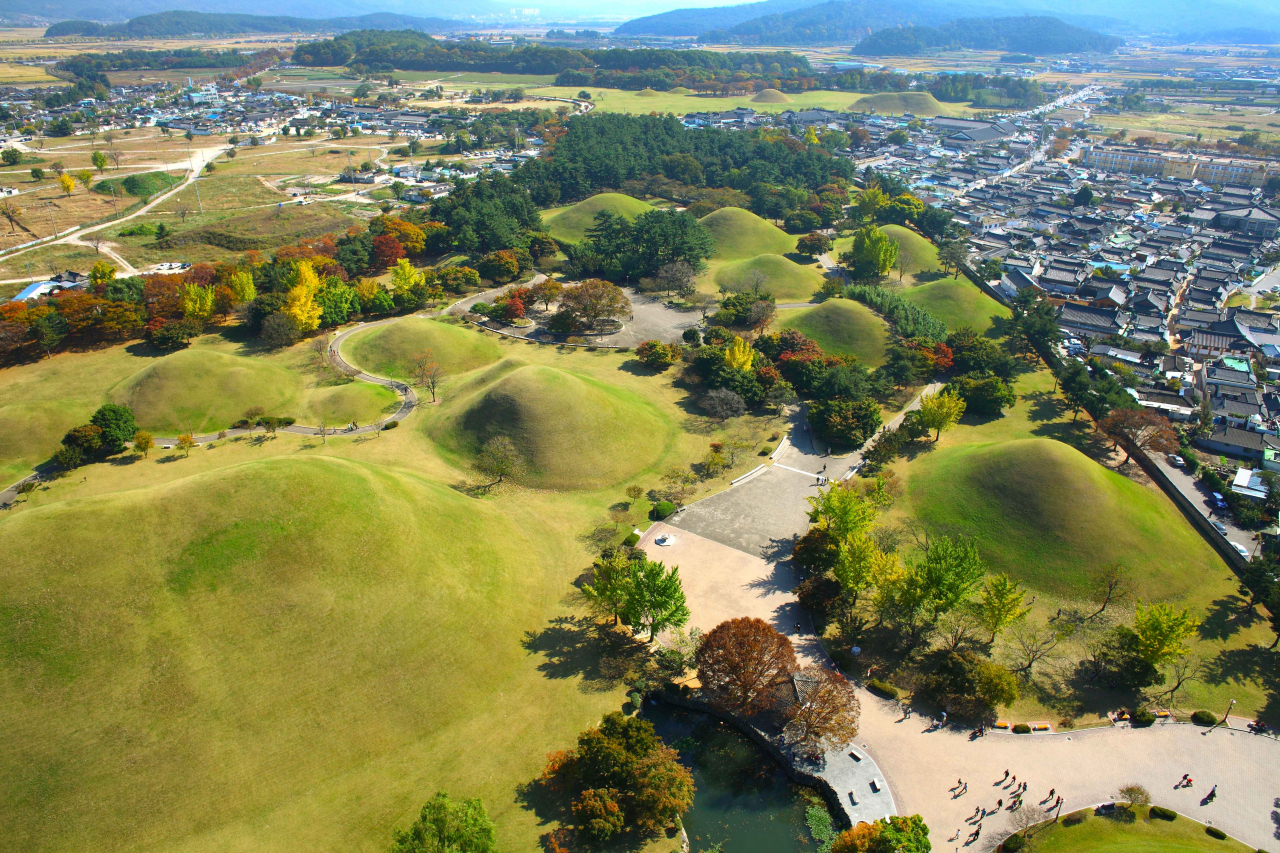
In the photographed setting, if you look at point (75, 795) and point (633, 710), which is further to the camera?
point (633, 710)

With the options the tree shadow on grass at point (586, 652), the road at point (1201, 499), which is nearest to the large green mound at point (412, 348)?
the tree shadow on grass at point (586, 652)

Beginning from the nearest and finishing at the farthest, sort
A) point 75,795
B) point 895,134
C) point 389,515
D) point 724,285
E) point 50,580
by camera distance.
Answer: point 75,795 < point 50,580 < point 389,515 < point 724,285 < point 895,134

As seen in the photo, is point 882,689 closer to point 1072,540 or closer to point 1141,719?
point 1141,719

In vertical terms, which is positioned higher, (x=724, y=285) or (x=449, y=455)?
(x=724, y=285)

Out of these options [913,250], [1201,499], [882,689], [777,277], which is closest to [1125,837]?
[882,689]

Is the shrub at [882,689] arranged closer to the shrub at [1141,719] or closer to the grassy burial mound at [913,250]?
the shrub at [1141,719]

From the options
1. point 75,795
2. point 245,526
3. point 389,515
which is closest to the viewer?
point 75,795

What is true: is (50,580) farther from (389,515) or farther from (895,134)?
(895,134)

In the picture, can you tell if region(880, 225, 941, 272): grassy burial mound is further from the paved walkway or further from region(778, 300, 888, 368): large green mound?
the paved walkway

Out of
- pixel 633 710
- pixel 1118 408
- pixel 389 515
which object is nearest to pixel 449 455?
pixel 389 515
